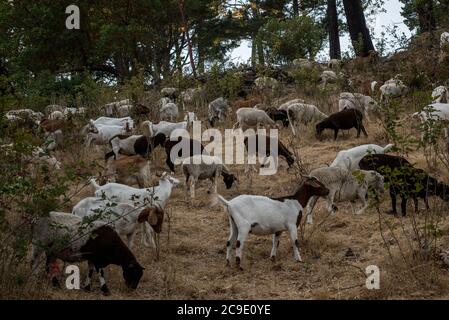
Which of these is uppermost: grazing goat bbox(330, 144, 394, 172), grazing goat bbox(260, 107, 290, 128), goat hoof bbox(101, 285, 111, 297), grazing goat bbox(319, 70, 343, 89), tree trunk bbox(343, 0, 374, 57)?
tree trunk bbox(343, 0, 374, 57)

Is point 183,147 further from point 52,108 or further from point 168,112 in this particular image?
point 52,108

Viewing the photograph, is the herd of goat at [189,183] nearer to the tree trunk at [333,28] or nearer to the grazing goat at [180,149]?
the grazing goat at [180,149]

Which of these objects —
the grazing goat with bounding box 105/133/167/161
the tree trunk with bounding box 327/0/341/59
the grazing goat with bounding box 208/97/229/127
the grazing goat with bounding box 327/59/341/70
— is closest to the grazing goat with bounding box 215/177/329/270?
the grazing goat with bounding box 105/133/167/161

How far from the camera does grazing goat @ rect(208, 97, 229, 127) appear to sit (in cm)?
1811

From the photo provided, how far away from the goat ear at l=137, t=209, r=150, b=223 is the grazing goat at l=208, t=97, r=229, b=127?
8.90 metres

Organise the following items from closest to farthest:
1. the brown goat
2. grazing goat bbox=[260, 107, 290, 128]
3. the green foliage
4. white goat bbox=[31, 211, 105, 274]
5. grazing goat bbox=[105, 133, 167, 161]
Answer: white goat bbox=[31, 211, 105, 274] < grazing goat bbox=[105, 133, 167, 161] < grazing goat bbox=[260, 107, 290, 128] < the brown goat < the green foliage

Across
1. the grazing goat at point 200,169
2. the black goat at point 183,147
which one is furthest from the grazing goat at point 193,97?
the grazing goat at point 200,169

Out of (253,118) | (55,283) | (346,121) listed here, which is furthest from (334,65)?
(55,283)

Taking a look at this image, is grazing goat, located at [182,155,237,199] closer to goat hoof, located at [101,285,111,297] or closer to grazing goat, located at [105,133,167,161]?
grazing goat, located at [105,133,167,161]

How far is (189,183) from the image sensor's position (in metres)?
13.1

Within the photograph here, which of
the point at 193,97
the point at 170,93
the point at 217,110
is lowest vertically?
the point at 217,110

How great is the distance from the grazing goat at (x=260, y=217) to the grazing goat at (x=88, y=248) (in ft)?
4.52

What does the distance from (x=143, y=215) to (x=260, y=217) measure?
151 cm
